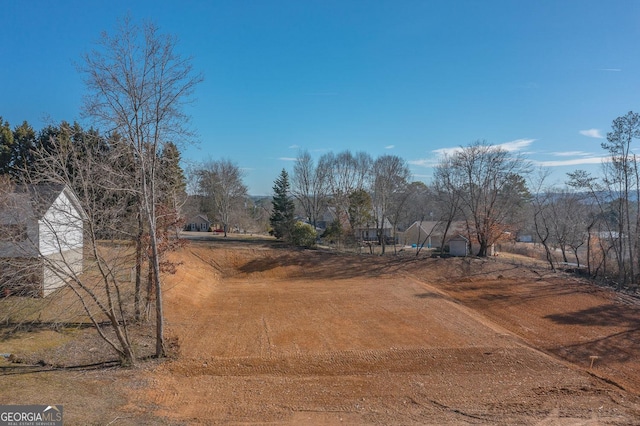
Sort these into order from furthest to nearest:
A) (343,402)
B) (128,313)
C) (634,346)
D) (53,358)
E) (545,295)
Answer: (545,295)
(128,313)
(634,346)
(53,358)
(343,402)

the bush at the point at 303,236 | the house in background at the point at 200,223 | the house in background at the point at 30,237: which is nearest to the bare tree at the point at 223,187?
the house in background at the point at 200,223

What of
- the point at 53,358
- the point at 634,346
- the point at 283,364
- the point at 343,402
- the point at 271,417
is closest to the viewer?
the point at 271,417

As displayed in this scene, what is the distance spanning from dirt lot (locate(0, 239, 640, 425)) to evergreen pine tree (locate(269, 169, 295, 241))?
1335cm

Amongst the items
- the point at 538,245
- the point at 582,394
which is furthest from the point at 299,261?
the point at 538,245

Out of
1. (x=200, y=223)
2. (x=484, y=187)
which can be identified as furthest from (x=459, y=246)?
(x=200, y=223)

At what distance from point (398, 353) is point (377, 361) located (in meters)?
1.01

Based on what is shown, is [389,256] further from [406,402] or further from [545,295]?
[406,402]

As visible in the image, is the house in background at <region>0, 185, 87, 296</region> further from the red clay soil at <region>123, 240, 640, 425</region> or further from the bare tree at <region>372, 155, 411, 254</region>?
the bare tree at <region>372, 155, 411, 254</region>

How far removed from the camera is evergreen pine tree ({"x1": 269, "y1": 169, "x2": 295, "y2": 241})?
36969 millimetres

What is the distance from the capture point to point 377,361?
468 inches

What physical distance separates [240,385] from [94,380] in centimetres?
372

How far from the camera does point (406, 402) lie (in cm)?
917

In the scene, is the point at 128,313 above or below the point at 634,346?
above

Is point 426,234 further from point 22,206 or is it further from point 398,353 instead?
point 22,206
